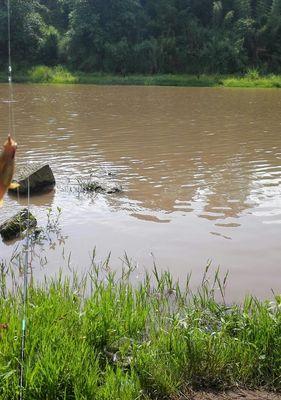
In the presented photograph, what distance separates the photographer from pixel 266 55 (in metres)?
41.2

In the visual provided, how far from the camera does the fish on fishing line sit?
1761mm

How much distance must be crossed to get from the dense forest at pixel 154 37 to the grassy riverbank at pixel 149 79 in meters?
2.41

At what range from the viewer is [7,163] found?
180cm

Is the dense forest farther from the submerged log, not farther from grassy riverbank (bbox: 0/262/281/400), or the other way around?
grassy riverbank (bbox: 0/262/281/400)

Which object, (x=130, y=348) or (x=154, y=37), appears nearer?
(x=130, y=348)

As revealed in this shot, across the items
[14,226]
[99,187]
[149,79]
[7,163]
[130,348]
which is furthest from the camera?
[149,79]

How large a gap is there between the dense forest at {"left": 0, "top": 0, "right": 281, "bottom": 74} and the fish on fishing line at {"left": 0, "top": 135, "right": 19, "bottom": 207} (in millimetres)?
39354

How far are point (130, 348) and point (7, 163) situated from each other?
1.95m

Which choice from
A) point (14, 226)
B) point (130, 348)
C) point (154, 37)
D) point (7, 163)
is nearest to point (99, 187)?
point (14, 226)

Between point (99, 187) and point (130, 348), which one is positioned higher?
point (130, 348)

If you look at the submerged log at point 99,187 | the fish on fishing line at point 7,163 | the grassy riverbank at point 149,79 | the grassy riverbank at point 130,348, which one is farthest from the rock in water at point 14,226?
the grassy riverbank at point 149,79

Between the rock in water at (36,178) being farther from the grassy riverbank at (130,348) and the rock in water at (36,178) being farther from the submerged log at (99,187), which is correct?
the grassy riverbank at (130,348)

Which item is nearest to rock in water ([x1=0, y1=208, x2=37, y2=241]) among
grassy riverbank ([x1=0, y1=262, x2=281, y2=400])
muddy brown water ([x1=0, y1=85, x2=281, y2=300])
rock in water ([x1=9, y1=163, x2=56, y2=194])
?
muddy brown water ([x1=0, y1=85, x2=281, y2=300])

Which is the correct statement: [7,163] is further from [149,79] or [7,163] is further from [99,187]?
[149,79]
